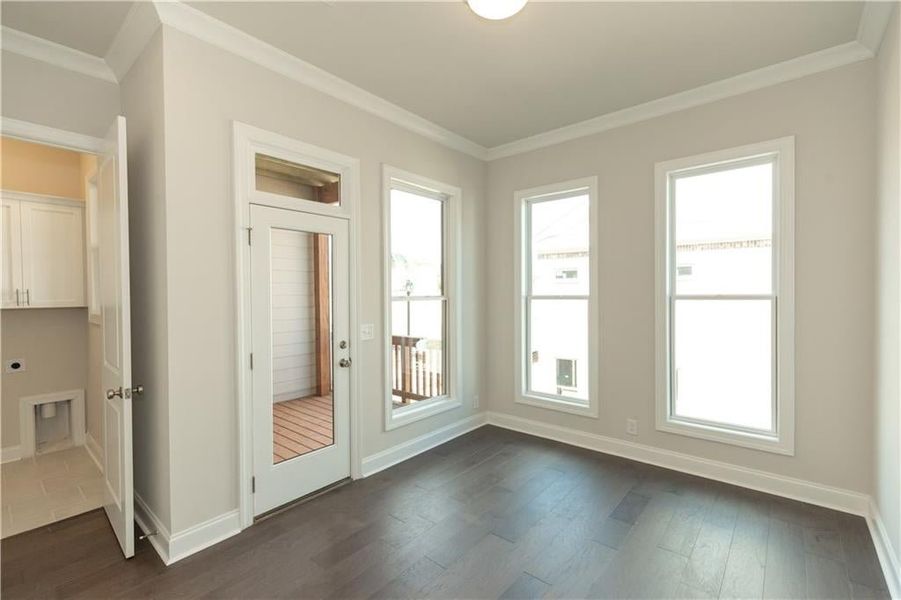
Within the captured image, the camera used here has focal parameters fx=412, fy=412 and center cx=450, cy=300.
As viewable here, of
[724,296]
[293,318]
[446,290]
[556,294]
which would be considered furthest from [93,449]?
[724,296]

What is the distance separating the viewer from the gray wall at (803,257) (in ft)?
8.71

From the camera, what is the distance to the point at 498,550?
2324 millimetres

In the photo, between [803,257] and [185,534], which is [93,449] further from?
[803,257]

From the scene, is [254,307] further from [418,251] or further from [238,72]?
[418,251]

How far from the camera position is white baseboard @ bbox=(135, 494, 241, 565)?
7.35 feet

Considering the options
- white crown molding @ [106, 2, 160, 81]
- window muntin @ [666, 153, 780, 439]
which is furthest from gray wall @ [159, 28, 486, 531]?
window muntin @ [666, 153, 780, 439]

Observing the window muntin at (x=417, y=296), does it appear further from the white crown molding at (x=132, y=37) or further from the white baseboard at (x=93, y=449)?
the white baseboard at (x=93, y=449)

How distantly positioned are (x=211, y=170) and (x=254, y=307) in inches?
33.3

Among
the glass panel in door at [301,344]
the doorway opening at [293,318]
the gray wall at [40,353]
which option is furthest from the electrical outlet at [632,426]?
the gray wall at [40,353]

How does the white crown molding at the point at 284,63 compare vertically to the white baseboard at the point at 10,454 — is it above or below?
above

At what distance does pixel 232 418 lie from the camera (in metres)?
Result: 2.51

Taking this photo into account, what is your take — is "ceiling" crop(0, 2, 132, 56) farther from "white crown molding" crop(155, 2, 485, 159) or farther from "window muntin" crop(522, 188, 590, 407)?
"window muntin" crop(522, 188, 590, 407)

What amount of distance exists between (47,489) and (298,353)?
220 centimetres

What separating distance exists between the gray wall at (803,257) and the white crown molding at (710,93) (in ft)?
0.18
